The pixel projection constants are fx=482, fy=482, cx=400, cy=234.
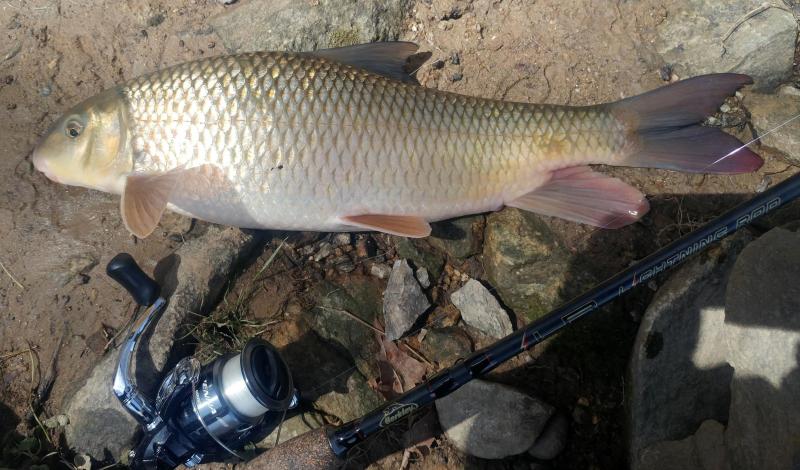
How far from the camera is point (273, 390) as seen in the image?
207cm

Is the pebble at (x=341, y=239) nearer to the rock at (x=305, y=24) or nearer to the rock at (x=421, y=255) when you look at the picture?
the rock at (x=421, y=255)

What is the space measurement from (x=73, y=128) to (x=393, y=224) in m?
1.68

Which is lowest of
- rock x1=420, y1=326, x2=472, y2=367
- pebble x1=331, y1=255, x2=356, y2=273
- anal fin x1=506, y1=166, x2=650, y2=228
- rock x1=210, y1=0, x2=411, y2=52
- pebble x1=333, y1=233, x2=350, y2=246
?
rock x1=420, y1=326, x2=472, y2=367

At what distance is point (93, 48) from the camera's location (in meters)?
2.93

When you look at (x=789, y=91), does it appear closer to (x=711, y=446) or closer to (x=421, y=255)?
(x=711, y=446)

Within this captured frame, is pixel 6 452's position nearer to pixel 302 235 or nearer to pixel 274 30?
pixel 302 235

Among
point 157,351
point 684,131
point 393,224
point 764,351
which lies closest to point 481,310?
point 393,224

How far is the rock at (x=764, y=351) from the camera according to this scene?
175 centimetres

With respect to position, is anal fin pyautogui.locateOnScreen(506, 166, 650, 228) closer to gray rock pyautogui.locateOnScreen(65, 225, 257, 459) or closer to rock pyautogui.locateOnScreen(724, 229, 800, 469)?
rock pyautogui.locateOnScreen(724, 229, 800, 469)

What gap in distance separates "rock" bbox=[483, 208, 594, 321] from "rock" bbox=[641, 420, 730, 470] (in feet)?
2.59

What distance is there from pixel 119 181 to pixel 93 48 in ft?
3.68

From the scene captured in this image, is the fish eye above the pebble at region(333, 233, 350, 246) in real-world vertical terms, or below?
above

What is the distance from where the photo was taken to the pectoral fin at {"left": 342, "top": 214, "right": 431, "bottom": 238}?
94.9 inches

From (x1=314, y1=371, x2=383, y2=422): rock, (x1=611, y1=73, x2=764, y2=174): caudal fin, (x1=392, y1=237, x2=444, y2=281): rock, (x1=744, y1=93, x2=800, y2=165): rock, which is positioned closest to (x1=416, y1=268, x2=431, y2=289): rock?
(x1=392, y1=237, x2=444, y2=281): rock
